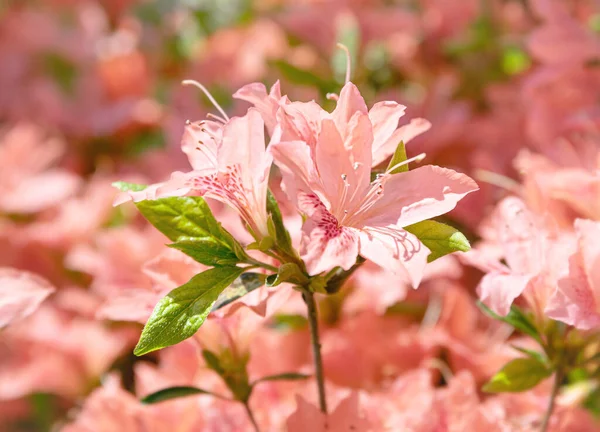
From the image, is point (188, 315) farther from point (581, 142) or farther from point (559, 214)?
point (581, 142)

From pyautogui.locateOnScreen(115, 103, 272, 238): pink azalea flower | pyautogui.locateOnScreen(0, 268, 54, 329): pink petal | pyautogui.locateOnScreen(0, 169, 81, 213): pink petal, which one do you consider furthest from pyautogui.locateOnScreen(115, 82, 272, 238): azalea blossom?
pyautogui.locateOnScreen(0, 169, 81, 213): pink petal

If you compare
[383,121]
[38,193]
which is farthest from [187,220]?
[38,193]

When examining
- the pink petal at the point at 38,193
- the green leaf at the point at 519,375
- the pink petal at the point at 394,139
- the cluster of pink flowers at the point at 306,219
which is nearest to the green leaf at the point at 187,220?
the cluster of pink flowers at the point at 306,219

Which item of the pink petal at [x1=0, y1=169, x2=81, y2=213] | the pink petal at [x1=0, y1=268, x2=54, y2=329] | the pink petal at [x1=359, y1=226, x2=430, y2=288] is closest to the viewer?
the pink petal at [x1=359, y1=226, x2=430, y2=288]

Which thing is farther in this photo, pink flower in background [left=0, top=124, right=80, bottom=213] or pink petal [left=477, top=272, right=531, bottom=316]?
pink flower in background [left=0, top=124, right=80, bottom=213]

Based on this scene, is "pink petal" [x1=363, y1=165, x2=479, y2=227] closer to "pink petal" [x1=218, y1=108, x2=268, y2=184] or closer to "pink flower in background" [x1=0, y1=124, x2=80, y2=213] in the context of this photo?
"pink petal" [x1=218, y1=108, x2=268, y2=184]

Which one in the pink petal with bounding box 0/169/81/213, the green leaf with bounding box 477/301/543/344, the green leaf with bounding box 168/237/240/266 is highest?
the green leaf with bounding box 168/237/240/266

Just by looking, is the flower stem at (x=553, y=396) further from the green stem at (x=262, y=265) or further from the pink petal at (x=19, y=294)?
the pink petal at (x=19, y=294)
